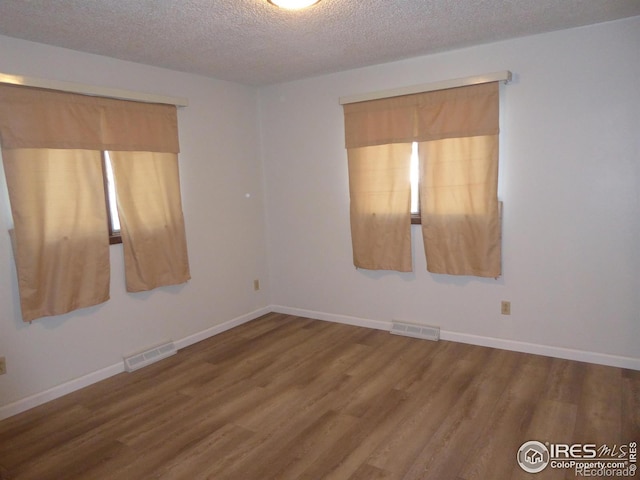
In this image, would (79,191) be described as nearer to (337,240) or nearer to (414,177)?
(337,240)

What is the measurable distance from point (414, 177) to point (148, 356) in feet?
8.91

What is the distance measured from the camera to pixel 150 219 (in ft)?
11.4

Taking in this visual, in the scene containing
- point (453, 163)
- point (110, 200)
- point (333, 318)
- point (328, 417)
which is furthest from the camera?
point (333, 318)

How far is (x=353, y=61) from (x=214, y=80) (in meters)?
1.35

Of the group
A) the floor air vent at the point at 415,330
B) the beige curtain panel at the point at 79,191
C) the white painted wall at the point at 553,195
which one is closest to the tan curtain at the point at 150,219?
the beige curtain panel at the point at 79,191

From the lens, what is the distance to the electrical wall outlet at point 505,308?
3.45 m

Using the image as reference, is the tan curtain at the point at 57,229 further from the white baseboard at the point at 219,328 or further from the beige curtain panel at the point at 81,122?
the white baseboard at the point at 219,328

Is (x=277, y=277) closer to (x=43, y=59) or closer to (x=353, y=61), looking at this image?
(x=353, y=61)

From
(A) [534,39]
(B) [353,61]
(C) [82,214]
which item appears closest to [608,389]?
(A) [534,39]

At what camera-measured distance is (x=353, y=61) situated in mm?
3633

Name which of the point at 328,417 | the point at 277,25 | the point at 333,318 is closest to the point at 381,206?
the point at 333,318

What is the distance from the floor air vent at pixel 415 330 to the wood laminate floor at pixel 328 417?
16 centimetres

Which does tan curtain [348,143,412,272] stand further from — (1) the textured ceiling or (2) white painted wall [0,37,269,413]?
(2) white painted wall [0,37,269,413]

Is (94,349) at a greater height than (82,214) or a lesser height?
lesser
